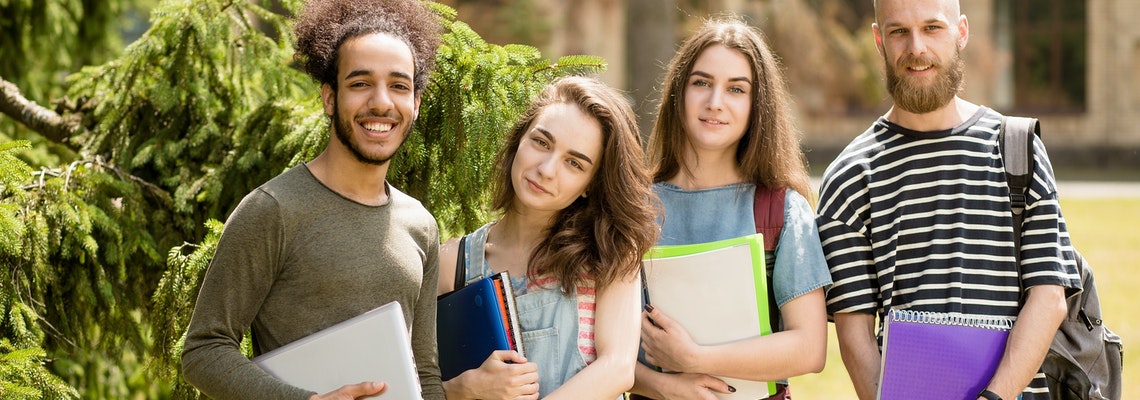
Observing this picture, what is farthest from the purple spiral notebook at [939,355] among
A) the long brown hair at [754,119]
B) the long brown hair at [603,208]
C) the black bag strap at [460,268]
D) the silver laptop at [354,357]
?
the silver laptop at [354,357]

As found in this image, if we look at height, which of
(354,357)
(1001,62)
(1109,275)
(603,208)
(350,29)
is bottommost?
(1109,275)

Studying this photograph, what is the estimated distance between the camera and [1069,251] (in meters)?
3.33

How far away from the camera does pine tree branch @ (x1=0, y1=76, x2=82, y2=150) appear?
4891mm

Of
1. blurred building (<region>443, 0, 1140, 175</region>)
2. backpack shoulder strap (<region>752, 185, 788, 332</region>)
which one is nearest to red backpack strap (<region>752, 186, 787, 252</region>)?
backpack shoulder strap (<region>752, 185, 788, 332</region>)

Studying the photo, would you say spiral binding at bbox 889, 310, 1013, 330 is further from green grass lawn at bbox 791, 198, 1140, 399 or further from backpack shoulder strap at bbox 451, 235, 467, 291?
green grass lawn at bbox 791, 198, 1140, 399

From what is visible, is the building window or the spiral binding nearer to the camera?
the spiral binding

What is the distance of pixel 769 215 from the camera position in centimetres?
330

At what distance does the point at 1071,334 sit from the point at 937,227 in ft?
1.68

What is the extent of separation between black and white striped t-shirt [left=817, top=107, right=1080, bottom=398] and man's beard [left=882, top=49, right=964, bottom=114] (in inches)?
3.4

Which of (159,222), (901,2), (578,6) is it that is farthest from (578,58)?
(578,6)

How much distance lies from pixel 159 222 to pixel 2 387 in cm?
102

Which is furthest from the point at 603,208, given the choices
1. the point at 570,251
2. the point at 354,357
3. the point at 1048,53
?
the point at 1048,53

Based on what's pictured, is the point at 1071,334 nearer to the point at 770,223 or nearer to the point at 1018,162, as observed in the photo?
the point at 1018,162

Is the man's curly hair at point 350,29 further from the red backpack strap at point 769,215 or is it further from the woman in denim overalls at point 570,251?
the red backpack strap at point 769,215
